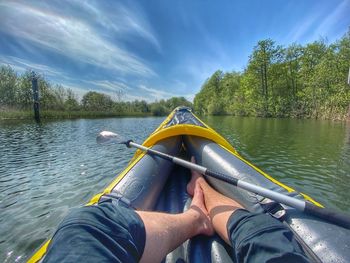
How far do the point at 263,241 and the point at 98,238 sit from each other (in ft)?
2.66

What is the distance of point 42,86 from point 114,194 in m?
50.1

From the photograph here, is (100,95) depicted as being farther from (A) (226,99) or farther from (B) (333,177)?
(B) (333,177)

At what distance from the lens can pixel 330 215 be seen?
4.07ft

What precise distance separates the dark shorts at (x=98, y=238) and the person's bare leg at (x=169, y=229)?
3.1 inches

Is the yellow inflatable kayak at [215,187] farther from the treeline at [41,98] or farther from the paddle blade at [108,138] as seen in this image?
the treeline at [41,98]

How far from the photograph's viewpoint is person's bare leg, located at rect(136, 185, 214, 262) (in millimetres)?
Result: 1213

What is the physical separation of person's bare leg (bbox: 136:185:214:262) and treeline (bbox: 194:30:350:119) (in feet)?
84.4

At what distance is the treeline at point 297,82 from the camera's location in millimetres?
24913

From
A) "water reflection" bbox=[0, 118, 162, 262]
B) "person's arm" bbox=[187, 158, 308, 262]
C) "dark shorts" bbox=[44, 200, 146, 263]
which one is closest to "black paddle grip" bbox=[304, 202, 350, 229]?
"person's arm" bbox=[187, 158, 308, 262]

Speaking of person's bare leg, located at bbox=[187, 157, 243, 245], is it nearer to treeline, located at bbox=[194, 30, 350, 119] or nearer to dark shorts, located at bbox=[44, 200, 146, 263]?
dark shorts, located at bbox=[44, 200, 146, 263]

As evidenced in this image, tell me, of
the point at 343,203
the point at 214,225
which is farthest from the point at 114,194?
the point at 343,203

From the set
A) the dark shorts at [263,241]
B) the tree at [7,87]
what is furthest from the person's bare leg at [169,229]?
the tree at [7,87]

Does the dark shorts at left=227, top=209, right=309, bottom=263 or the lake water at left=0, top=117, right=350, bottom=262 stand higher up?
the dark shorts at left=227, top=209, right=309, bottom=263

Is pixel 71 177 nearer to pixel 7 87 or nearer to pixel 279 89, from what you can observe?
pixel 279 89
